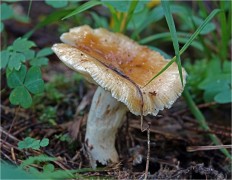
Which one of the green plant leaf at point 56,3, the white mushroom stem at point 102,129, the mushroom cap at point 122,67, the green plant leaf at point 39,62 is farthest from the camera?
the green plant leaf at point 56,3

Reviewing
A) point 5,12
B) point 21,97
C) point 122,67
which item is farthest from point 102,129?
point 5,12

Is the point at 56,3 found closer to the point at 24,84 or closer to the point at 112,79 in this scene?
the point at 24,84

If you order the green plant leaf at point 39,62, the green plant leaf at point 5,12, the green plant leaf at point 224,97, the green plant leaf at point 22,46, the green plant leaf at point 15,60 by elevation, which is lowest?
the green plant leaf at point 224,97

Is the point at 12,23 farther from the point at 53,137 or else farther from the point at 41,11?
the point at 53,137

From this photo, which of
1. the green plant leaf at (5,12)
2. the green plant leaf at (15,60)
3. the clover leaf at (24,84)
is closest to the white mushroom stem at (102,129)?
the clover leaf at (24,84)

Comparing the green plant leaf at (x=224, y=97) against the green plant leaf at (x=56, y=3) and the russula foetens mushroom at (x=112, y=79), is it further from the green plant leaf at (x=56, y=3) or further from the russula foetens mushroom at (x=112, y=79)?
the green plant leaf at (x=56, y=3)

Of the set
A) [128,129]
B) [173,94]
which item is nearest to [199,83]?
[128,129]
